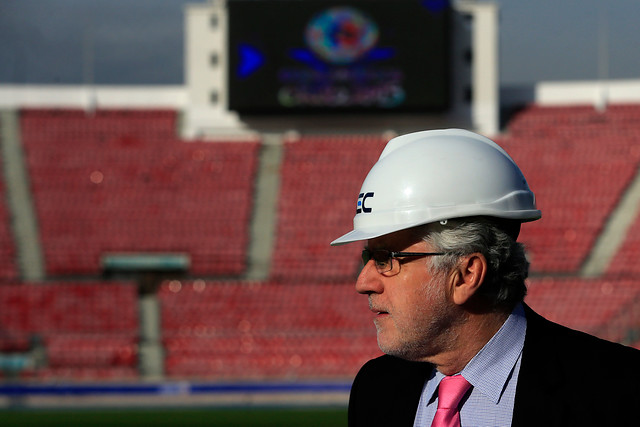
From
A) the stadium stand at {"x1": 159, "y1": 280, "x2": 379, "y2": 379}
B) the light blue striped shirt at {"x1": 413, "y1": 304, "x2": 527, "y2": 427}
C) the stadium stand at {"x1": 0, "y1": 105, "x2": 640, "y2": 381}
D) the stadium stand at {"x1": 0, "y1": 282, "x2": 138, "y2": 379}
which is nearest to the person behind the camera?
the light blue striped shirt at {"x1": 413, "y1": 304, "x2": 527, "y2": 427}

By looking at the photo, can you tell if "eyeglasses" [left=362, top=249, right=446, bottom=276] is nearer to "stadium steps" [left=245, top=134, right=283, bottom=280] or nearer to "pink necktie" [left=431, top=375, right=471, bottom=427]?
"pink necktie" [left=431, top=375, right=471, bottom=427]

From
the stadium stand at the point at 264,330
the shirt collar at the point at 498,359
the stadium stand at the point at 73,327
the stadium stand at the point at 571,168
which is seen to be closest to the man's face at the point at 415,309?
the shirt collar at the point at 498,359

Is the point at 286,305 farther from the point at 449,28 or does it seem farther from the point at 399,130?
the point at 449,28

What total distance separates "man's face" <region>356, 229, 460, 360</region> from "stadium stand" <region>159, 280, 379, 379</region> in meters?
18.3

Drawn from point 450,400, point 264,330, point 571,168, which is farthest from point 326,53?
point 450,400

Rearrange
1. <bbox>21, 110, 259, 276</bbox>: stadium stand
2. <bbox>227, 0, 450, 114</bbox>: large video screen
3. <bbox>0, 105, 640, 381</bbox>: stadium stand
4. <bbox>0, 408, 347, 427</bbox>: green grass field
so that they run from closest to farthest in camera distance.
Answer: <bbox>0, 408, 347, 427</bbox>: green grass field
<bbox>0, 105, 640, 381</bbox>: stadium stand
<bbox>21, 110, 259, 276</bbox>: stadium stand
<bbox>227, 0, 450, 114</bbox>: large video screen

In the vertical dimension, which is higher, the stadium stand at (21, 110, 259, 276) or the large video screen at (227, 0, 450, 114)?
the large video screen at (227, 0, 450, 114)

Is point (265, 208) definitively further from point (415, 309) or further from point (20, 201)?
point (415, 309)

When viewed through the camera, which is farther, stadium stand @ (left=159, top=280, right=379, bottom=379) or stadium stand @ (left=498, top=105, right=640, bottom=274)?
stadium stand @ (left=498, top=105, right=640, bottom=274)

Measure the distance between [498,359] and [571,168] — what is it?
25509 mm

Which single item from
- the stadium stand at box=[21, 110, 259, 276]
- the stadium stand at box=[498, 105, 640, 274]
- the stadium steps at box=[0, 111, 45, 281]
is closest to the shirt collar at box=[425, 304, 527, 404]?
the stadium stand at box=[498, 105, 640, 274]

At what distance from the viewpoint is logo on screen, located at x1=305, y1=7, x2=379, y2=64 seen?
29562mm

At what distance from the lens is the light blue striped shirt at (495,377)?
8.21ft

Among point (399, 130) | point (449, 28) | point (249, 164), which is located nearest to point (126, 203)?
point (249, 164)
